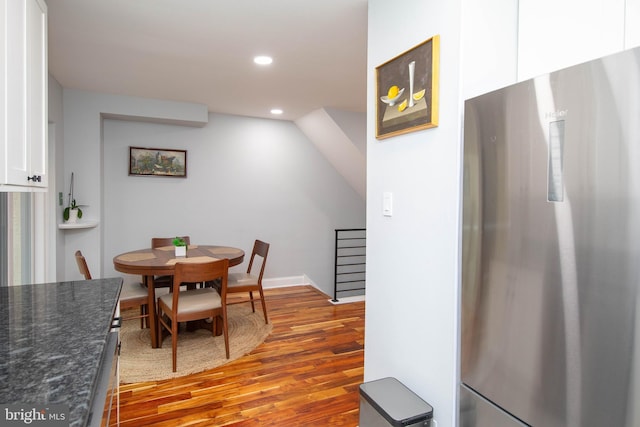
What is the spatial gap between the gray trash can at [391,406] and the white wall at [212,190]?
355 cm

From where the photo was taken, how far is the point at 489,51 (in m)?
1.47

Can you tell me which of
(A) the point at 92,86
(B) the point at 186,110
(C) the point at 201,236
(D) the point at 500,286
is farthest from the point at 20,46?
(C) the point at 201,236

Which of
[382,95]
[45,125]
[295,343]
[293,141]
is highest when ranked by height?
[293,141]

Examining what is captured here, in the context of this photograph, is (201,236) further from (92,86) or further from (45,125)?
(45,125)

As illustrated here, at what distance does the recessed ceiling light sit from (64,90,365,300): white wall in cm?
173

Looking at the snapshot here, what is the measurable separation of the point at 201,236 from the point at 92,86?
6.86 ft

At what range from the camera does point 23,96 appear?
150 centimetres

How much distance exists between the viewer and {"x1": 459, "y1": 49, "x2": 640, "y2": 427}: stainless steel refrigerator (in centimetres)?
89

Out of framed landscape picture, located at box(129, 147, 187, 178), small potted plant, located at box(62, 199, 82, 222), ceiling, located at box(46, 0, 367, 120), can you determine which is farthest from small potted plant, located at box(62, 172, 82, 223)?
ceiling, located at box(46, 0, 367, 120)

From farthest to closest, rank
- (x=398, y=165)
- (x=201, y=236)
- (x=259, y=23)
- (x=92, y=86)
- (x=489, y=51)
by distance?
(x=201, y=236) → (x=92, y=86) → (x=259, y=23) → (x=398, y=165) → (x=489, y=51)

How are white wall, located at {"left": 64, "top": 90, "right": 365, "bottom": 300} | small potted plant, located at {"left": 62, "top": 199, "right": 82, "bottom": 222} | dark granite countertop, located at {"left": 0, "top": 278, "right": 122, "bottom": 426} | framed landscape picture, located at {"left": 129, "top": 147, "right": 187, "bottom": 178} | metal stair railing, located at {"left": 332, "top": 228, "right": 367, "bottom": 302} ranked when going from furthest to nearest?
metal stair railing, located at {"left": 332, "top": 228, "right": 367, "bottom": 302} < framed landscape picture, located at {"left": 129, "top": 147, "right": 187, "bottom": 178} < white wall, located at {"left": 64, "top": 90, "right": 365, "bottom": 300} < small potted plant, located at {"left": 62, "top": 199, "right": 82, "bottom": 222} < dark granite countertop, located at {"left": 0, "top": 278, "right": 122, "bottom": 426}

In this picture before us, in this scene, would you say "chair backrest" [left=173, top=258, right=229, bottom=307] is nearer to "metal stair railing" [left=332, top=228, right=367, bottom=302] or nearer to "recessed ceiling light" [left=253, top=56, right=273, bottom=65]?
"recessed ceiling light" [left=253, top=56, right=273, bottom=65]

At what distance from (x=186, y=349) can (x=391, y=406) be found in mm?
2096

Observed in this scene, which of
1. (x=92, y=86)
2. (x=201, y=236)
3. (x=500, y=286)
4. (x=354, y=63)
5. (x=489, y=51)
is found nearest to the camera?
(x=500, y=286)
